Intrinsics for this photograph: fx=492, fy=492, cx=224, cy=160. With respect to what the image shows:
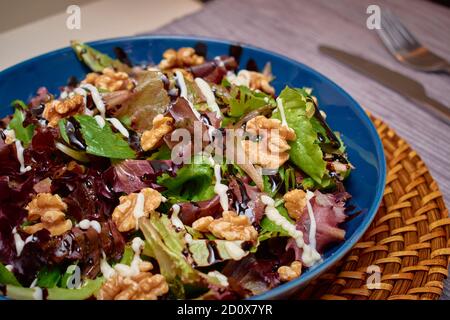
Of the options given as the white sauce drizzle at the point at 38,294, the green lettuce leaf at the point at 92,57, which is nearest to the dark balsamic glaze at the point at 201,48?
the green lettuce leaf at the point at 92,57

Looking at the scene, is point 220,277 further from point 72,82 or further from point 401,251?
point 72,82

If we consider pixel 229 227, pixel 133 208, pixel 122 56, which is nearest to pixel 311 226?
pixel 229 227

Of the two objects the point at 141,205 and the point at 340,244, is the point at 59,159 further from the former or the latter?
the point at 340,244

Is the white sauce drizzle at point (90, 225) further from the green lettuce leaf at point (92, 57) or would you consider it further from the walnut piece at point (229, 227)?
the green lettuce leaf at point (92, 57)

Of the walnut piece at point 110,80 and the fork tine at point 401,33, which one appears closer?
the walnut piece at point 110,80

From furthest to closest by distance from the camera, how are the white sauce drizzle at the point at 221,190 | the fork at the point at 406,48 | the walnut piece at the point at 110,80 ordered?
the fork at the point at 406,48 < the walnut piece at the point at 110,80 < the white sauce drizzle at the point at 221,190

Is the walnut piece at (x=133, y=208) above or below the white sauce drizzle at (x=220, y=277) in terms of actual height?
above
